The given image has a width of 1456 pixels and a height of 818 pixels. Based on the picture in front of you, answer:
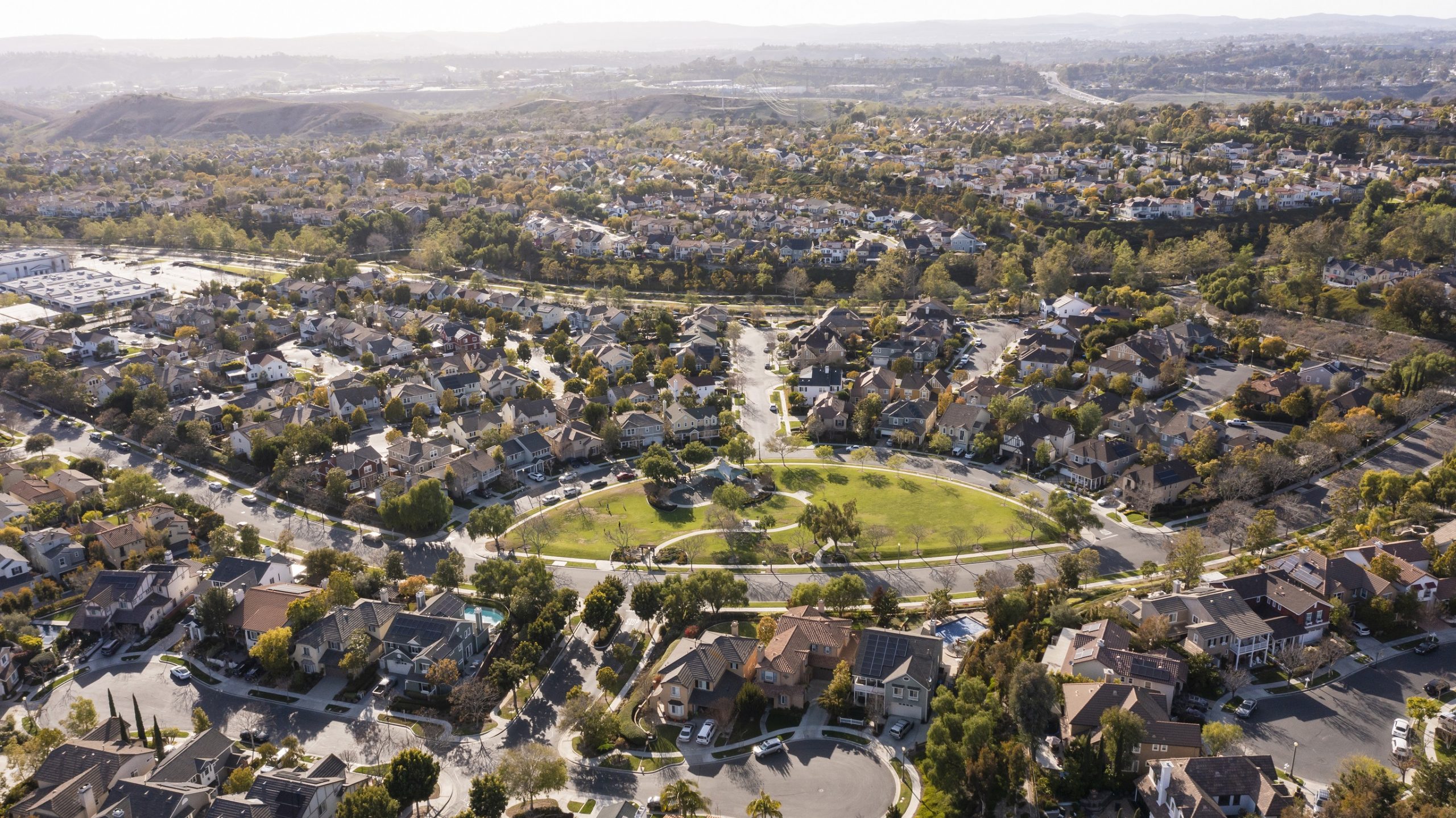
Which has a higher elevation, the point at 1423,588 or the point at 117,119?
the point at 117,119

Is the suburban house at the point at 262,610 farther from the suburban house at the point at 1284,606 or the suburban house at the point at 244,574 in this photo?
the suburban house at the point at 1284,606

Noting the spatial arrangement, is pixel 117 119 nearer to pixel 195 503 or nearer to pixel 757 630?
pixel 195 503

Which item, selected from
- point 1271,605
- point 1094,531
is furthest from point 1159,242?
point 1271,605

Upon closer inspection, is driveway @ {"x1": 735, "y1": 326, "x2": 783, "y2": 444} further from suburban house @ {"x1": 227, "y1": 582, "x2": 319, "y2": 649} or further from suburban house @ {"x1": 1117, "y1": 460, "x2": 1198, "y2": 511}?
suburban house @ {"x1": 227, "y1": 582, "x2": 319, "y2": 649}

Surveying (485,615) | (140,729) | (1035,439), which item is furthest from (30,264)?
(1035,439)

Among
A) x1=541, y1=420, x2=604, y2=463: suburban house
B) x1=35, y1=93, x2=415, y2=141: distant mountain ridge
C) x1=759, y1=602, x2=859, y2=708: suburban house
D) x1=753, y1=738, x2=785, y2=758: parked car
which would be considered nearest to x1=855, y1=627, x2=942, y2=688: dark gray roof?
x1=759, y1=602, x2=859, y2=708: suburban house

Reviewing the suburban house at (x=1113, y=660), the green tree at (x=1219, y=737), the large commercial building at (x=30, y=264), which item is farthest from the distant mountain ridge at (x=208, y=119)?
the green tree at (x=1219, y=737)
